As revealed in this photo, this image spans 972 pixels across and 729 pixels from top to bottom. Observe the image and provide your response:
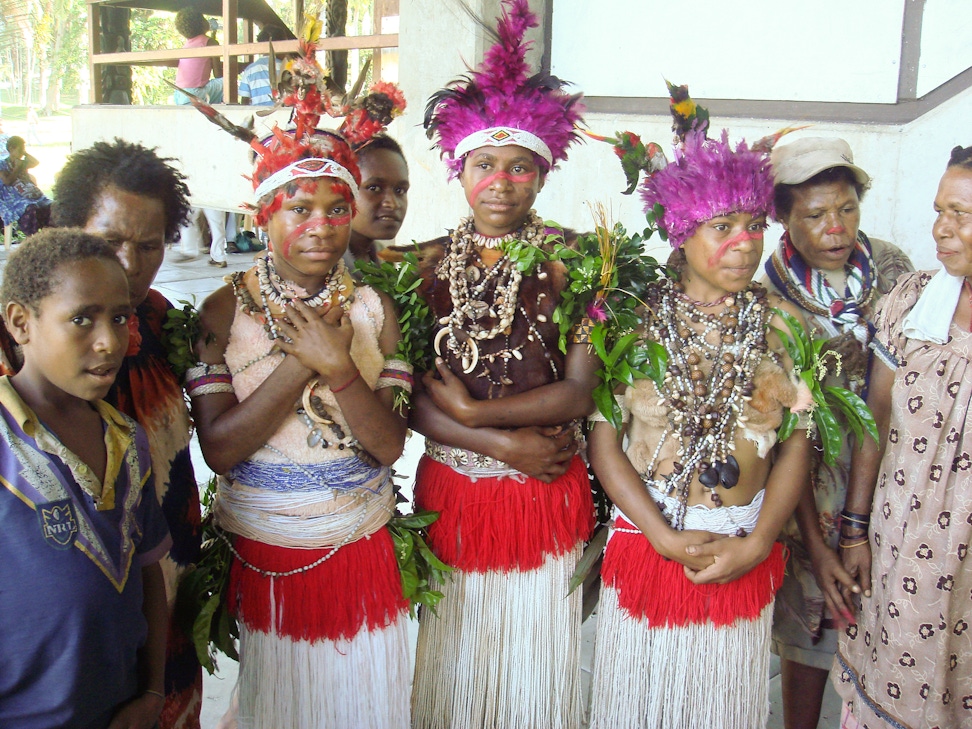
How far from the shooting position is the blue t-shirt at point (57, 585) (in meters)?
1.51

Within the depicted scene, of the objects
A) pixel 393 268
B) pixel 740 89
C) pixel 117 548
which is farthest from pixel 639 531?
pixel 740 89

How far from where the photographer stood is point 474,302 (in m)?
2.51

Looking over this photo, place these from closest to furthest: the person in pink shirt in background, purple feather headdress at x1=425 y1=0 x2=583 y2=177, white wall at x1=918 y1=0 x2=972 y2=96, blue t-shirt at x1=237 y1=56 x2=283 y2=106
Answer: purple feather headdress at x1=425 y1=0 x2=583 y2=177 < white wall at x1=918 y1=0 x2=972 y2=96 < blue t-shirt at x1=237 y1=56 x2=283 y2=106 < the person in pink shirt in background

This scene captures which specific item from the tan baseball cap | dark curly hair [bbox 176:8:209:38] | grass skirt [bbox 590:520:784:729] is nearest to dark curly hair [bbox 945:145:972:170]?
the tan baseball cap

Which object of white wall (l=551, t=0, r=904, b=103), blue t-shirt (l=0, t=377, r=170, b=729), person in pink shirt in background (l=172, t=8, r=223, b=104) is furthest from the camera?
person in pink shirt in background (l=172, t=8, r=223, b=104)

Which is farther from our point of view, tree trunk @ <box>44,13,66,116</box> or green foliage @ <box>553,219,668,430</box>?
tree trunk @ <box>44,13,66,116</box>

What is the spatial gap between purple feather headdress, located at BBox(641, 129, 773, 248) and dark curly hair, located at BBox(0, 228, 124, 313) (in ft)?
5.30

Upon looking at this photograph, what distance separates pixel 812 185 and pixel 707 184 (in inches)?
21.0

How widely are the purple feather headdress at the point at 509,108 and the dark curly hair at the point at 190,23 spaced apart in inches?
357

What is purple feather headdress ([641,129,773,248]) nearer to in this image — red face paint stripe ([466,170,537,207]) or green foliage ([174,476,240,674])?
red face paint stripe ([466,170,537,207])

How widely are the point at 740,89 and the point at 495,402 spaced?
2825 mm

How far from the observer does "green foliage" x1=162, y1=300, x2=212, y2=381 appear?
7.32 ft

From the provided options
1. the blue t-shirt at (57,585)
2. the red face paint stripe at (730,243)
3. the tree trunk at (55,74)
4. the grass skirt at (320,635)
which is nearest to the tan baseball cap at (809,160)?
the red face paint stripe at (730,243)

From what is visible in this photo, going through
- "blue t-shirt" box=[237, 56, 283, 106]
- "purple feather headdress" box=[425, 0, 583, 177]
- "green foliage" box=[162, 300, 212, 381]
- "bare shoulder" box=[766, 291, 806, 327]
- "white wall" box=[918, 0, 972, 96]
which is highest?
"blue t-shirt" box=[237, 56, 283, 106]
